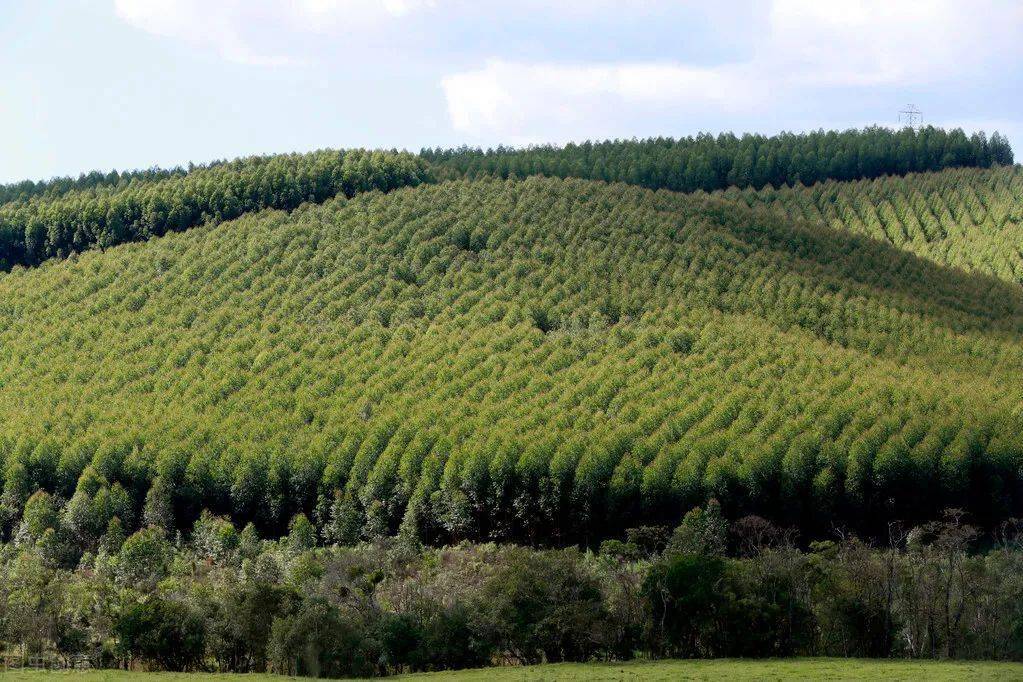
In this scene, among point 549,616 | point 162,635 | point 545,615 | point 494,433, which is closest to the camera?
point 162,635

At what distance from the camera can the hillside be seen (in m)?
109

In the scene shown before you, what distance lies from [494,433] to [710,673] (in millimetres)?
46822

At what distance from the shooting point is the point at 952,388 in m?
127

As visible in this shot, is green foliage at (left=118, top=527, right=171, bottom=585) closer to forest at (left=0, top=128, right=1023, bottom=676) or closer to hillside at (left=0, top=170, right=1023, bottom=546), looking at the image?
forest at (left=0, top=128, right=1023, bottom=676)

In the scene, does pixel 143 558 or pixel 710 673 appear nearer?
pixel 710 673

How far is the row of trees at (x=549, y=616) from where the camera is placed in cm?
7956

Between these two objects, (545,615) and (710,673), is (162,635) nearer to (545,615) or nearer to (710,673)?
(545,615)

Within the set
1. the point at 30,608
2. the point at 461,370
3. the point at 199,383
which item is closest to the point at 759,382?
the point at 461,370

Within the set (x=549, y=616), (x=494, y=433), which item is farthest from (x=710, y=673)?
(x=494, y=433)

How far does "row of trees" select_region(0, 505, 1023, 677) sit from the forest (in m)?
0.21

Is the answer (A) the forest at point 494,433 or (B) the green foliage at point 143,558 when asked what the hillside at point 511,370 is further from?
(B) the green foliage at point 143,558

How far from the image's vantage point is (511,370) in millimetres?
136750

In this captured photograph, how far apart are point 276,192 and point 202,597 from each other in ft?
391

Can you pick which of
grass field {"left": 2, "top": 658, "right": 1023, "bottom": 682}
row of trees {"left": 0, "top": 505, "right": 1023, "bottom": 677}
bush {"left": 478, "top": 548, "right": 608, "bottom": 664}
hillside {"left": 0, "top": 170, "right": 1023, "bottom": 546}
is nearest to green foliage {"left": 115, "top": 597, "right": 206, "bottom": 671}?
row of trees {"left": 0, "top": 505, "right": 1023, "bottom": 677}
